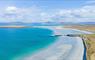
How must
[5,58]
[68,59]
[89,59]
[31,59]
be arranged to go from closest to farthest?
[89,59] < [68,59] < [31,59] < [5,58]

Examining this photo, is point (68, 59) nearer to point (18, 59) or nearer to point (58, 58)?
point (58, 58)

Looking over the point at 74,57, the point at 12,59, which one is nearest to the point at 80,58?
the point at 74,57

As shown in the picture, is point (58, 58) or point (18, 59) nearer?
point (58, 58)

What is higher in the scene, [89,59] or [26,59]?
[26,59]

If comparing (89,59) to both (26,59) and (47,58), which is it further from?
(26,59)

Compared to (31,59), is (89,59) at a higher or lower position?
lower

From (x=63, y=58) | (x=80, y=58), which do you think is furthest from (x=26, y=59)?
(x=80, y=58)

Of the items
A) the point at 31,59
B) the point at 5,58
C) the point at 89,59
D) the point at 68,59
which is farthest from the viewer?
the point at 5,58

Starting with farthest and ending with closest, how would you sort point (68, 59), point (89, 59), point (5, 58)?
1. point (5, 58)
2. point (68, 59)
3. point (89, 59)

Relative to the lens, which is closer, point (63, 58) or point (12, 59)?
point (63, 58)
